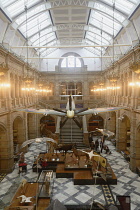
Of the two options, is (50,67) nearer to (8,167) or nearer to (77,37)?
(77,37)

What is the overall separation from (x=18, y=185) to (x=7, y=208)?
8.68ft

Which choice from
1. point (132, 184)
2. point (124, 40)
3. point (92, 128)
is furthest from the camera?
point (92, 128)

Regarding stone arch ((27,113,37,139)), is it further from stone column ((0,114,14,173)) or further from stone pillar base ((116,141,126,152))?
stone pillar base ((116,141,126,152))

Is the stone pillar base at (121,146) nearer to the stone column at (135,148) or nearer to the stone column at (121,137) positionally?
the stone column at (121,137)

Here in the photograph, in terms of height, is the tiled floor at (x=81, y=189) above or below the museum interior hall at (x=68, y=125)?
below

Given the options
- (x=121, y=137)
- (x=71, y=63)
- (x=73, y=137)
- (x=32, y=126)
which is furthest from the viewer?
(x=71, y=63)

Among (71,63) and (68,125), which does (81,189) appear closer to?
(68,125)

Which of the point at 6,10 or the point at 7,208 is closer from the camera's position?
the point at 7,208

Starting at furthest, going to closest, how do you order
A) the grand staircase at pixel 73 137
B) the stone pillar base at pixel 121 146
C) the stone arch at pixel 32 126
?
the stone arch at pixel 32 126
the grand staircase at pixel 73 137
the stone pillar base at pixel 121 146

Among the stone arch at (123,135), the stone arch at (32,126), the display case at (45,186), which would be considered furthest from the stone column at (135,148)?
the stone arch at (32,126)

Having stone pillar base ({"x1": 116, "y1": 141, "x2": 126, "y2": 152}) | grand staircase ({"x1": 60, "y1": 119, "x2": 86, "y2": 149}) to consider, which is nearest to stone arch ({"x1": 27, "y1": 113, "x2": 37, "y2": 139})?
grand staircase ({"x1": 60, "y1": 119, "x2": 86, "y2": 149})

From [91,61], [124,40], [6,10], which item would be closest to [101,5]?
[124,40]

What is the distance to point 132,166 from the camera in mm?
14750

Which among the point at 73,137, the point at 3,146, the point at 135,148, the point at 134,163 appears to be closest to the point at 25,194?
the point at 3,146
